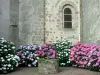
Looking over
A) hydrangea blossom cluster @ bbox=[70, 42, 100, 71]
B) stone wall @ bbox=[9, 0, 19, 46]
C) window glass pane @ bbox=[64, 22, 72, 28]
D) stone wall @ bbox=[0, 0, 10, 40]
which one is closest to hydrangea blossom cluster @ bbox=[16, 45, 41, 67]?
hydrangea blossom cluster @ bbox=[70, 42, 100, 71]

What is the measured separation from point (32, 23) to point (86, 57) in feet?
20.5

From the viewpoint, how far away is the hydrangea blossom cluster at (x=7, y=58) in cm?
893

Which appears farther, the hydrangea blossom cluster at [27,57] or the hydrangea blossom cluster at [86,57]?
the hydrangea blossom cluster at [27,57]

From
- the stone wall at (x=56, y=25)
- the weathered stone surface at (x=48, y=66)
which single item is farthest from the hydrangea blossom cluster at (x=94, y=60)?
the stone wall at (x=56, y=25)

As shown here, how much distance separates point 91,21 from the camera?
530 inches

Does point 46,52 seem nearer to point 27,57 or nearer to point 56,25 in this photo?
point 27,57

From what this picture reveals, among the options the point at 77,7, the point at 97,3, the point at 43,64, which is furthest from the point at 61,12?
the point at 43,64

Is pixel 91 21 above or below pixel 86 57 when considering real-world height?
above

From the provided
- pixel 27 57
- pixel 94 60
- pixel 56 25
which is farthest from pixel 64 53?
pixel 56 25

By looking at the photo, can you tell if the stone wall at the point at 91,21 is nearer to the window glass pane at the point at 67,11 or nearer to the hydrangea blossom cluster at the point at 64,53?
the window glass pane at the point at 67,11

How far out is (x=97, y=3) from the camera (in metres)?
12.4

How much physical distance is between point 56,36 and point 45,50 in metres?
4.28

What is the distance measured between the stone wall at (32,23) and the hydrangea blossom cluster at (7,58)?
516cm

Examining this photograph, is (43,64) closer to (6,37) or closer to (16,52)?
(16,52)
